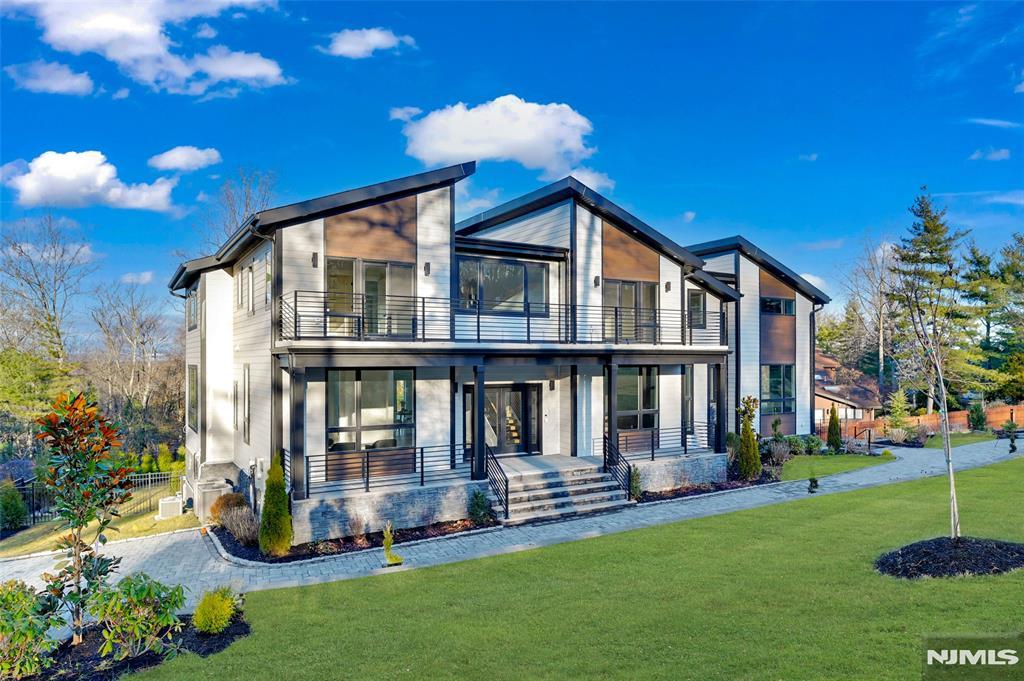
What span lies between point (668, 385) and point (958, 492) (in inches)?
315

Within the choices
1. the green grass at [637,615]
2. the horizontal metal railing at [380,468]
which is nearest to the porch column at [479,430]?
the horizontal metal railing at [380,468]

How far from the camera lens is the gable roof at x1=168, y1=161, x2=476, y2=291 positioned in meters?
12.7

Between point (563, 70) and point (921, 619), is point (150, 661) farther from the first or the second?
point (563, 70)

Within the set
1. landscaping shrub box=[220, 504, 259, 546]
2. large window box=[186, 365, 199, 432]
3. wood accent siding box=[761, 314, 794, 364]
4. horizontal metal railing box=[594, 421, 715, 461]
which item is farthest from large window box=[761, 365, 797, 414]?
large window box=[186, 365, 199, 432]

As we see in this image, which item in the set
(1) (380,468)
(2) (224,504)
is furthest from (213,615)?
(2) (224,504)

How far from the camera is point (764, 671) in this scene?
19.2 ft

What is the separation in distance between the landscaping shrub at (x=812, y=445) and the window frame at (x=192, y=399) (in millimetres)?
22374

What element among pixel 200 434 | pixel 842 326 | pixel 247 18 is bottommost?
pixel 200 434

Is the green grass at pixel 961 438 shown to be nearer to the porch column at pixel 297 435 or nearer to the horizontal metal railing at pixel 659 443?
the horizontal metal railing at pixel 659 443

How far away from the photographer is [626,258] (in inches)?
713

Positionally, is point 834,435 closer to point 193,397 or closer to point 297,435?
point 297,435

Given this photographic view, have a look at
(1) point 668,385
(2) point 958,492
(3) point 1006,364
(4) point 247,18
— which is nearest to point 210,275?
(4) point 247,18

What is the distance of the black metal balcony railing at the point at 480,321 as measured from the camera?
43.4 feet

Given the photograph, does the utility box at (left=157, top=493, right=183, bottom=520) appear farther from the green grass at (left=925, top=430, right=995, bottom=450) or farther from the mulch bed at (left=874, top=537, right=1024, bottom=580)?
the green grass at (left=925, top=430, right=995, bottom=450)
